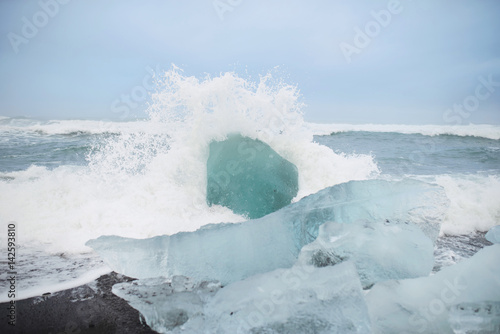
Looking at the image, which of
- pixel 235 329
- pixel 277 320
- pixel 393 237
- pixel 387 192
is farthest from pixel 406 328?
pixel 387 192

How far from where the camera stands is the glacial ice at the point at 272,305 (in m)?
1.57

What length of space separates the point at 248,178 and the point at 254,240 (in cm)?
236

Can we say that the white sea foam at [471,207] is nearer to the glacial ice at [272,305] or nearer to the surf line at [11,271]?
the glacial ice at [272,305]

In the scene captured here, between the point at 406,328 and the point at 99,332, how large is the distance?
67.7 inches

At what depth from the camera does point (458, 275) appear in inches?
67.7

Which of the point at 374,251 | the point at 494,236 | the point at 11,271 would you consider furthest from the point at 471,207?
the point at 11,271

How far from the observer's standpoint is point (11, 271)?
2762 mm

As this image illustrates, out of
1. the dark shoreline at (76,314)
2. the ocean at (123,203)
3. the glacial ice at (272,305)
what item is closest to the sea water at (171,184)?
the ocean at (123,203)

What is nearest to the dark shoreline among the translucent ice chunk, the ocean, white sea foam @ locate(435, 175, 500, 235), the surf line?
the surf line

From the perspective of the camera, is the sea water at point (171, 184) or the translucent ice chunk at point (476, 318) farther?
the sea water at point (171, 184)

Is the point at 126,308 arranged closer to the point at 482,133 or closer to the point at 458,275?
the point at 458,275

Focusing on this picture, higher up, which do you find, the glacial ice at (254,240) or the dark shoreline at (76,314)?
the glacial ice at (254,240)

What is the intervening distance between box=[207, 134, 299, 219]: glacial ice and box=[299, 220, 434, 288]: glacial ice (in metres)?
2.38

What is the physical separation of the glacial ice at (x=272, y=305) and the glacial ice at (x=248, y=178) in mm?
2538
